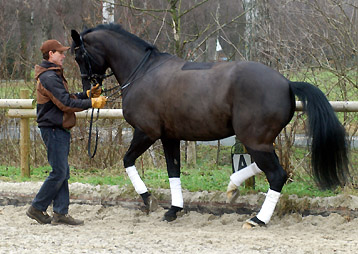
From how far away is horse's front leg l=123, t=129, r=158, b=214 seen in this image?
614 centimetres

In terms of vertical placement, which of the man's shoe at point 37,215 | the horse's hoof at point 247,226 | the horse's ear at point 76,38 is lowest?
the horse's hoof at point 247,226

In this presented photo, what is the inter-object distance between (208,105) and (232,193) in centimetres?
121

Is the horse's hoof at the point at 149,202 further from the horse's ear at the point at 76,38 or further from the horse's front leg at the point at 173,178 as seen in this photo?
the horse's ear at the point at 76,38

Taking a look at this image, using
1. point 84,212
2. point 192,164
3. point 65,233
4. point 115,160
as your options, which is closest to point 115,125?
point 115,160

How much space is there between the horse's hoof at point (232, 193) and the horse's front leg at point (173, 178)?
53 centimetres

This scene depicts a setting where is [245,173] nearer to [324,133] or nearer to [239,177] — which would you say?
[239,177]

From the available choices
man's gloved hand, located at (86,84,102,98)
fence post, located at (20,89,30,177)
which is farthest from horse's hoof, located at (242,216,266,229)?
fence post, located at (20,89,30,177)

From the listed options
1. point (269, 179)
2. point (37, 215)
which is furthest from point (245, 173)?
point (37, 215)

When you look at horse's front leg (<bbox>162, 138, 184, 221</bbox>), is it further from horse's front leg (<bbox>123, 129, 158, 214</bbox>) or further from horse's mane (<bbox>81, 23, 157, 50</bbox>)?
horse's mane (<bbox>81, 23, 157, 50</bbox>)

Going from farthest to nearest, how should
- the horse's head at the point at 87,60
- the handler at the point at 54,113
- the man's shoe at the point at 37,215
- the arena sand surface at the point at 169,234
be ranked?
the horse's head at the point at 87,60, the man's shoe at the point at 37,215, the handler at the point at 54,113, the arena sand surface at the point at 169,234

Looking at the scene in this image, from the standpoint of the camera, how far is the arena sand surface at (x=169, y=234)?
4.71m

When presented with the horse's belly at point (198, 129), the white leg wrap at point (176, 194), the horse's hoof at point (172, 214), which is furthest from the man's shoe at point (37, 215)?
the horse's belly at point (198, 129)

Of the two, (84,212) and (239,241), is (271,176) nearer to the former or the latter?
(239,241)

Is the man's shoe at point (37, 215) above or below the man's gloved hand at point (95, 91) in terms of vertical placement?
below
